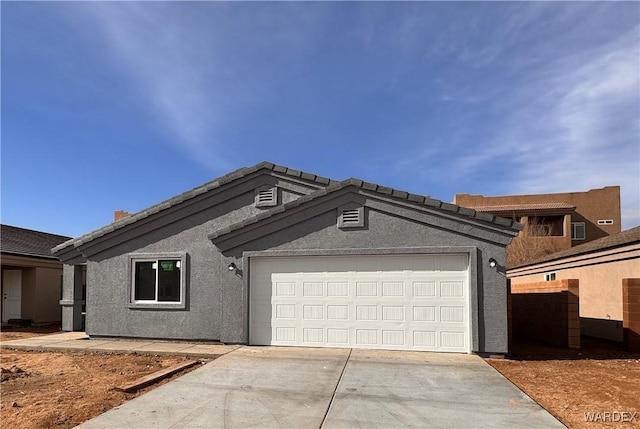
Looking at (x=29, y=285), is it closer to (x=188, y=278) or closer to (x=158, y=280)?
(x=158, y=280)

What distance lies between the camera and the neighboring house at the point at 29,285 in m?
18.0

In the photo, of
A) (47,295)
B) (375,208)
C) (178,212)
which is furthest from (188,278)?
(47,295)

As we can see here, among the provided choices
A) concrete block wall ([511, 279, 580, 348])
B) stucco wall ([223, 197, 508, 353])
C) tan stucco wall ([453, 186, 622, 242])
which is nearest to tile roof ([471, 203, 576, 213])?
tan stucco wall ([453, 186, 622, 242])

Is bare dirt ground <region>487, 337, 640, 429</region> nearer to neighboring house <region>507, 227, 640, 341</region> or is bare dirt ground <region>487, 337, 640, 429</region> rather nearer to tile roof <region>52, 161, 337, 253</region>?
neighboring house <region>507, 227, 640, 341</region>

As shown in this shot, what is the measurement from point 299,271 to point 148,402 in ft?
17.6

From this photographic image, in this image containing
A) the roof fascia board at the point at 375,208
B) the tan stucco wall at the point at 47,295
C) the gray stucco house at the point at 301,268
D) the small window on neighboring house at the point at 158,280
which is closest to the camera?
the roof fascia board at the point at 375,208

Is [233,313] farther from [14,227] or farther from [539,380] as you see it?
[14,227]

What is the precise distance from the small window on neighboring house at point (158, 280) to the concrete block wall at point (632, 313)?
11.6 metres

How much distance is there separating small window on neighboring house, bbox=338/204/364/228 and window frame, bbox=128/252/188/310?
4615mm

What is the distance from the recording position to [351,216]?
1105 centimetres

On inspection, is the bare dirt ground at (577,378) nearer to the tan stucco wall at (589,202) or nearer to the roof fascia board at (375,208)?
the roof fascia board at (375,208)

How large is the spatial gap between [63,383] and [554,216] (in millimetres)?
35900

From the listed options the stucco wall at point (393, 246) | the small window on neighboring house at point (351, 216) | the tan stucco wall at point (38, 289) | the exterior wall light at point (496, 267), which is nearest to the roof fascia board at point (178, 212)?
the stucco wall at point (393, 246)

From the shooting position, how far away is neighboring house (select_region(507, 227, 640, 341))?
12.7m
